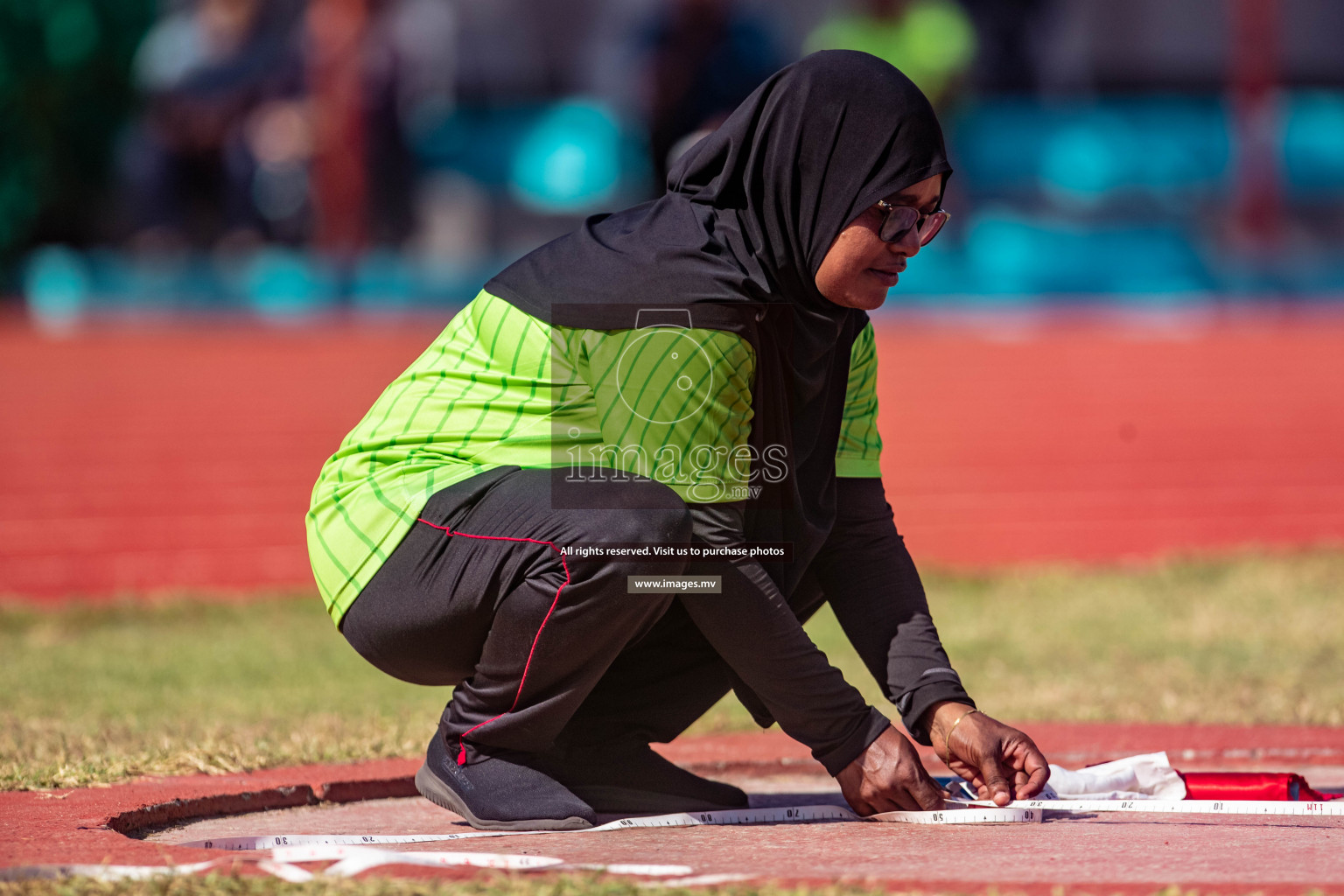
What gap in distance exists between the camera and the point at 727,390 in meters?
2.85

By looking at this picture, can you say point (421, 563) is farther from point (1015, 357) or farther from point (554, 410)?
point (1015, 357)

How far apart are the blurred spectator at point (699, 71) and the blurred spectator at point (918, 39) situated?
1230 mm

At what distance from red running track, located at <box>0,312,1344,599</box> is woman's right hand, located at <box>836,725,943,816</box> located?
4395 millimetres

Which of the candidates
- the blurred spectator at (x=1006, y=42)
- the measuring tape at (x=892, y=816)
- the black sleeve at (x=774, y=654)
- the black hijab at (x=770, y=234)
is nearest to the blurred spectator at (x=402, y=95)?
the blurred spectator at (x=1006, y=42)

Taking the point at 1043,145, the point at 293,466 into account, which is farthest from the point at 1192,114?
the point at 293,466

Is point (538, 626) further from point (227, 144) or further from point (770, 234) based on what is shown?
point (227, 144)

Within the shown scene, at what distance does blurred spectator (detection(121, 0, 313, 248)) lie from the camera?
34.7 ft

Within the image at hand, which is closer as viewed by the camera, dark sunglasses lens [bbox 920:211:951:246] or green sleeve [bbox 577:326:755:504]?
green sleeve [bbox 577:326:755:504]

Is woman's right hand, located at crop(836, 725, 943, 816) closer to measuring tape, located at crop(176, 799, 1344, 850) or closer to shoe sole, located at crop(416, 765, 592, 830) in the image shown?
measuring tape, located at crop(176, 799, 1344, 850)

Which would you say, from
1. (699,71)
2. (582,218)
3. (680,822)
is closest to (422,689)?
(680,822)

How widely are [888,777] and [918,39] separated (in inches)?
306

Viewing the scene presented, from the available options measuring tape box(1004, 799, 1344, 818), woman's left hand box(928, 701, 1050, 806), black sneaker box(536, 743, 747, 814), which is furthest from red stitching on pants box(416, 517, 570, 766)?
measuring tape box(1004, 799, 1344, 818)

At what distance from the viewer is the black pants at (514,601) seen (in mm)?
2867

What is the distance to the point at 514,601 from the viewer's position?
9.62 ft
